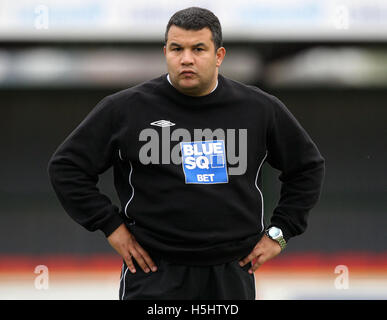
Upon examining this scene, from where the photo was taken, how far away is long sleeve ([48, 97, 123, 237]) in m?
1.83

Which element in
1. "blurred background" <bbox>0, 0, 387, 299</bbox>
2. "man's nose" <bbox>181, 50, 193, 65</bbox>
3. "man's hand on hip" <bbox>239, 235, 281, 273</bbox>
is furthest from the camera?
"blurred background" <bbox>0, 0, 387, 299</bbox>

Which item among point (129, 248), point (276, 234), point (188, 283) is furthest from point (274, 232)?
point (129, 248)

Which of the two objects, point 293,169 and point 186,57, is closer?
point 186,57

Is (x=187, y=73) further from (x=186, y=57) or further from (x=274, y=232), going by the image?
(x=274, y=232)

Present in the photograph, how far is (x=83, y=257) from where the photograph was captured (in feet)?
14.8

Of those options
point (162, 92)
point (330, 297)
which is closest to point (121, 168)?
point (162, 92)

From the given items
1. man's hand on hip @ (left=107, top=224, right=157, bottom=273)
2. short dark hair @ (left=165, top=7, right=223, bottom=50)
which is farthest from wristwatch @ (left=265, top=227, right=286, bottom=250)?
short dark hair @ (left=165, top=7, right=223, bottom=50)

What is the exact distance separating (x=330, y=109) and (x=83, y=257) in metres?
2.22

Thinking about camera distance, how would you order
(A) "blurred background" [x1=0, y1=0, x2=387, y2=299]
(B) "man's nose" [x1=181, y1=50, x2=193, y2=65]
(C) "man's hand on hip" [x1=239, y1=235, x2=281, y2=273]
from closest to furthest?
(B) "man's nose" [x1=181, y1=50, x2=193, y2=65] → (C) "man's hand on hip" [x1=239, y1=235, x2=281, y2=273] → (A) "blurred background" [x1=0, y1=0, x2=387, y2=299]

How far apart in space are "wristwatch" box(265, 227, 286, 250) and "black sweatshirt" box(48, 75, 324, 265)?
0.06 meters

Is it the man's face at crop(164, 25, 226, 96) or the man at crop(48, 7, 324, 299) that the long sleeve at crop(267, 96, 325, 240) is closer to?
the man at crop(48, 7, 324, 299)

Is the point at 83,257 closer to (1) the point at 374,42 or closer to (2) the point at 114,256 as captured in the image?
(2) the point at 114,256

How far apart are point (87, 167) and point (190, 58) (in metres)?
0.46

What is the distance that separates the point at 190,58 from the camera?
5.77 ft
